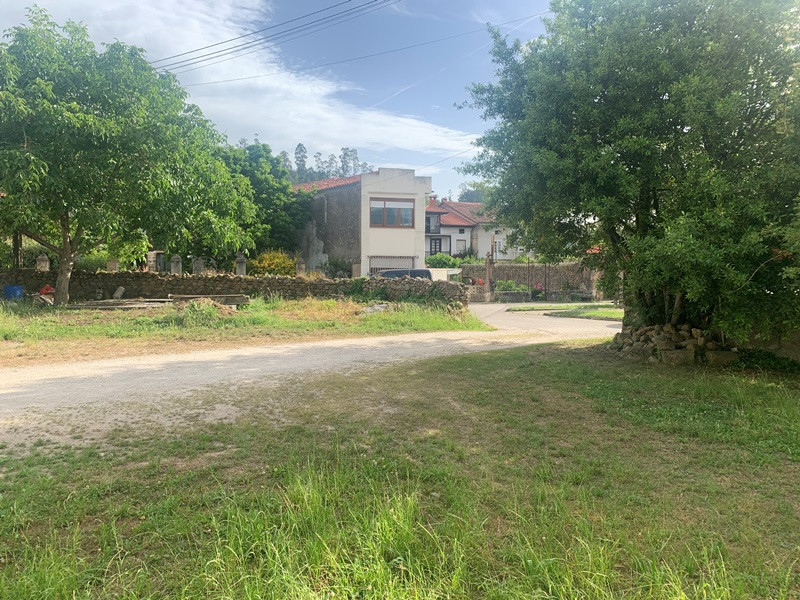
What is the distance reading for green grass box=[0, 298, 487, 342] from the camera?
12.1m

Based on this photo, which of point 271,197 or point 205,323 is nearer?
point 205,323

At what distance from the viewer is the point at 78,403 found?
20.4 feet

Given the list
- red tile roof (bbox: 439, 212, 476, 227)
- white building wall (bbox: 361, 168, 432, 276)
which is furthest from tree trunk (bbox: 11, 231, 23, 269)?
red tile roof (bbox: 439, 212, 476, 227)

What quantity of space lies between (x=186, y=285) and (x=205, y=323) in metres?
9.09

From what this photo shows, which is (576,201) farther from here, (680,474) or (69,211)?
(69,211)

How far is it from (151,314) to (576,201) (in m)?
12.0

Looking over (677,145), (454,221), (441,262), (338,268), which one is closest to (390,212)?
(338,268)

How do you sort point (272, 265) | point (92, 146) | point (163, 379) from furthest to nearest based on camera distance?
point (272, 265)
point (92, 146)
point (163, 379)

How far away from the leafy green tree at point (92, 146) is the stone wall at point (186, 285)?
3.20 meters

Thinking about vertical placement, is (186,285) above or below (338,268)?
below

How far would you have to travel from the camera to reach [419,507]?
3545mm

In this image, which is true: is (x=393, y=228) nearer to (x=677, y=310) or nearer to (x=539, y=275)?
(x=539, y=275)

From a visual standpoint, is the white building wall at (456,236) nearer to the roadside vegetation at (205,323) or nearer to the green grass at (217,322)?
the roadside vegetation at (205,323)

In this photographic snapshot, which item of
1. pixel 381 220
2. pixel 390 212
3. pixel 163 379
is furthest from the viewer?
pixel 390 212
